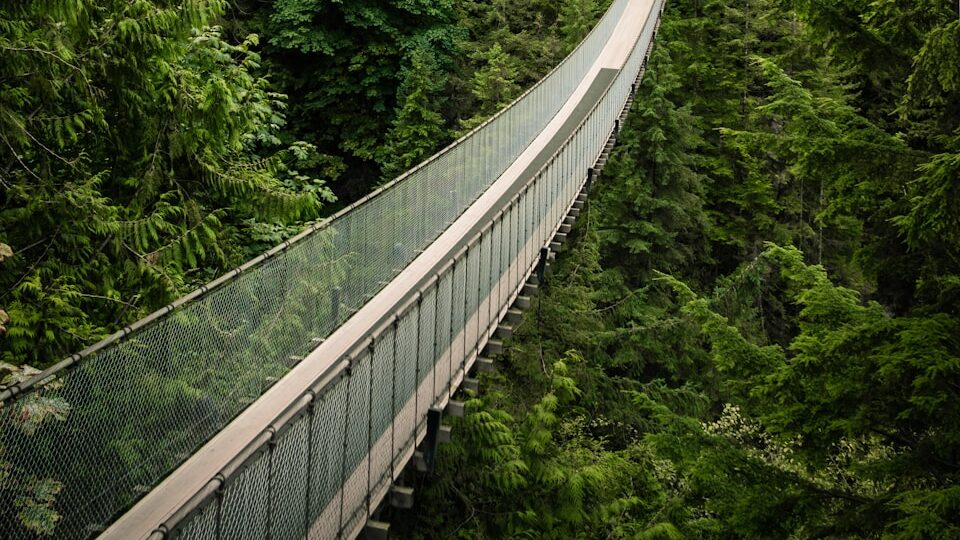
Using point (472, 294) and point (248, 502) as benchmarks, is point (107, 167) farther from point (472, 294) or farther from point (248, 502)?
point (248, 502)

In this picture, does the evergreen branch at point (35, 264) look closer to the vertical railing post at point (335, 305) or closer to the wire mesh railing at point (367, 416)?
the vertical railing post at point (335, 305)

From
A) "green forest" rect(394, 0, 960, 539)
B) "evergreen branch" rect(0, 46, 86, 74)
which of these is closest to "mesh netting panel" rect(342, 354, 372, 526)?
"green forest" rect(394, 0, 960, 539)

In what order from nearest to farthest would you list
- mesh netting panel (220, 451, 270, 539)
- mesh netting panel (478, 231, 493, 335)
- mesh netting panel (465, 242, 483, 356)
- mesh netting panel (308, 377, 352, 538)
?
mesh netting panel (220, 451, 270, 539)
mesh netting panel (308, 377, 352, 538)
mesh netting panel (465, 242, 483, 356)
mesh netting panel (478, 231, 493, 335)

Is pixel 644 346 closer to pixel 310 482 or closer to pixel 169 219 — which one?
pixel 169 219

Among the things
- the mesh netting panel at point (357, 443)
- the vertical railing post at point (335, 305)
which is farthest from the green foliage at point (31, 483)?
the vertical railing post at point (335, 305)

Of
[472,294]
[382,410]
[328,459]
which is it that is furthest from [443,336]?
[328,459]

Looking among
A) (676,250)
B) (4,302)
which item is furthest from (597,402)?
(4,302)

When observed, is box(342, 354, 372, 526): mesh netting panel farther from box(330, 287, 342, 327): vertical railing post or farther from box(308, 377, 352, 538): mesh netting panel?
box(330, 287, 342, 327): vertical railing post
